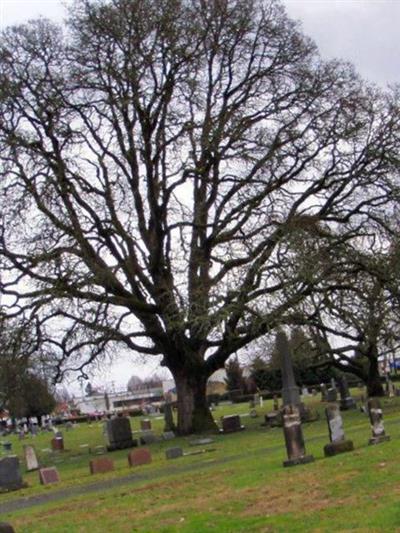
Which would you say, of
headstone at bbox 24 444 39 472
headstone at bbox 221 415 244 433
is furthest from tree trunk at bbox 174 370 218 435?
headstone at bbox 24 444 39 472

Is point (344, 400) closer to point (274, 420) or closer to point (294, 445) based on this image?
point (274, 420)

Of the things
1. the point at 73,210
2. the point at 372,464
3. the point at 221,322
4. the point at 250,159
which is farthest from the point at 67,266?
the point at 372,464

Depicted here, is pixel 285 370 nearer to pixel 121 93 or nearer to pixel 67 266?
pixel 67 266

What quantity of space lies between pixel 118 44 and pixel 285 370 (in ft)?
40.6

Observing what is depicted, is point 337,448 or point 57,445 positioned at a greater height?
point 57,445

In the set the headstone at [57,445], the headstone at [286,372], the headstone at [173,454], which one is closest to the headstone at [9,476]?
the headstone at [173,454]

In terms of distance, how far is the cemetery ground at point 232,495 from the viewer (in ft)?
30.6

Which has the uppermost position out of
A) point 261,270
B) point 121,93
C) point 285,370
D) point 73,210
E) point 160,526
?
point 121,93

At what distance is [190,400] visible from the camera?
31.4m

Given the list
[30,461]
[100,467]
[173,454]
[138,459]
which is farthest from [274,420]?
[100,467]

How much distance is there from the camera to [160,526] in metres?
10.2

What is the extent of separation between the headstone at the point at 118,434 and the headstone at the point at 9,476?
9695mm

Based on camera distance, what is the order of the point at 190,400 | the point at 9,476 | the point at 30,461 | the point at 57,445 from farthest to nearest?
the point at 57,445 < the point at 190,400 < the point at 30,461 < the point at 9,476

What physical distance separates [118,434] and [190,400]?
282 centimetres
